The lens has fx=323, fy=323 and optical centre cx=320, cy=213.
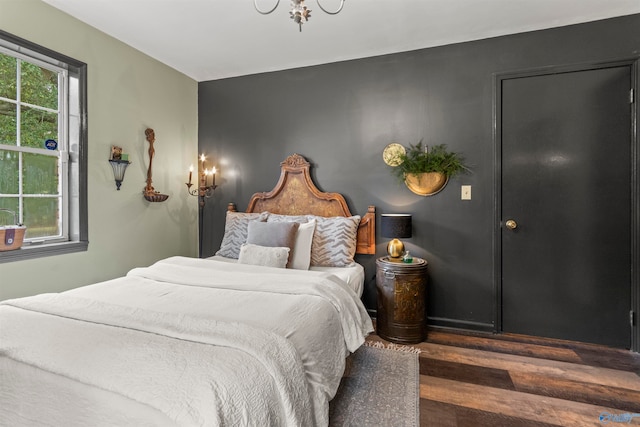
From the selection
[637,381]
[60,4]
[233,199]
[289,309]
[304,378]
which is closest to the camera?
[304,378]

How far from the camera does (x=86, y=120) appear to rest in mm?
2596

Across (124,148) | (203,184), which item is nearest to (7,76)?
(124,148)

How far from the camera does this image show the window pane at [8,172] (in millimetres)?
2227

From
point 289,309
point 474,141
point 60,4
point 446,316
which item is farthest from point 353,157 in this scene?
point 60,4

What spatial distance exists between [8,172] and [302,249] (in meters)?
2.19

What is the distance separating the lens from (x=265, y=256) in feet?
8.63

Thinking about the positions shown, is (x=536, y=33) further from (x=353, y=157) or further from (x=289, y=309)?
(x=289, y=309)

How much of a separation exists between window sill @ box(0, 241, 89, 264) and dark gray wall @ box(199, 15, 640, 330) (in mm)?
1554

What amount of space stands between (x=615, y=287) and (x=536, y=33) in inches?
86.3

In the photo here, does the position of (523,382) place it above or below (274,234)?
below

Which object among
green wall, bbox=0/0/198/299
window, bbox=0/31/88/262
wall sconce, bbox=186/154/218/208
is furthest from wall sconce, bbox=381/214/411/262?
window, bbox=0/31/88/262

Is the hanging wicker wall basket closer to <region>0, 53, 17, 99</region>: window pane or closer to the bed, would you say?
the bed

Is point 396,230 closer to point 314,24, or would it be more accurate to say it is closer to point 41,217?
point 314,24

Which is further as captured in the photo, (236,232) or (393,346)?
(236,232)
